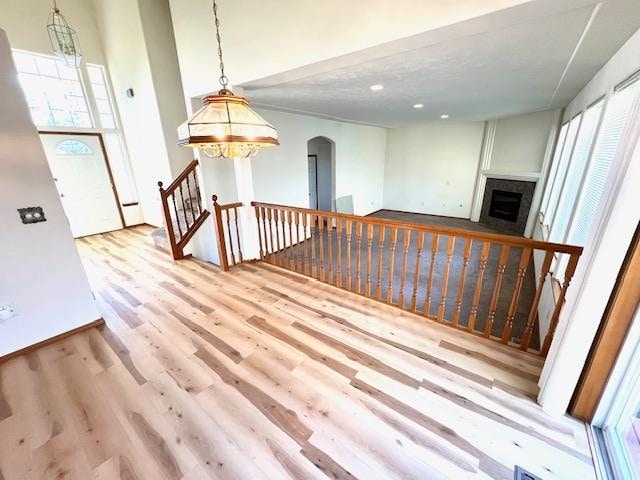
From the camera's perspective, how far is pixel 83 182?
17.3ft

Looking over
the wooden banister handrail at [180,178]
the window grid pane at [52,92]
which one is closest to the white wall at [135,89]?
the window grid pane at [52,92]

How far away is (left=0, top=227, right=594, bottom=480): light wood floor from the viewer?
4.44 ft

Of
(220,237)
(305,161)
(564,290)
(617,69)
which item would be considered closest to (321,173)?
(305,161)

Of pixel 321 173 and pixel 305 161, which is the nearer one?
pixel 305 161

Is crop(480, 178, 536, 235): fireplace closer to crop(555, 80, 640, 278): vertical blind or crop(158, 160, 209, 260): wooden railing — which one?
crop(555, 80, 640, 278): vertical blind

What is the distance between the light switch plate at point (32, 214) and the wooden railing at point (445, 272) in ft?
6.86

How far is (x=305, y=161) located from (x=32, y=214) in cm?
420

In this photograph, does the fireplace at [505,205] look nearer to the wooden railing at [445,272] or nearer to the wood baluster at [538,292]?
the wooden railing at [445,272]

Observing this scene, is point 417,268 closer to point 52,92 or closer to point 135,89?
point 135,89

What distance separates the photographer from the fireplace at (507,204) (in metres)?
6.18

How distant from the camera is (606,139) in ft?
7.08

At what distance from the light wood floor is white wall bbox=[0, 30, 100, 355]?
0.85ft

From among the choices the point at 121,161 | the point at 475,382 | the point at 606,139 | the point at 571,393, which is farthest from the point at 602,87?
the point at 121,161

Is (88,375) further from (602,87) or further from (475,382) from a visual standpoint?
(602,87)
